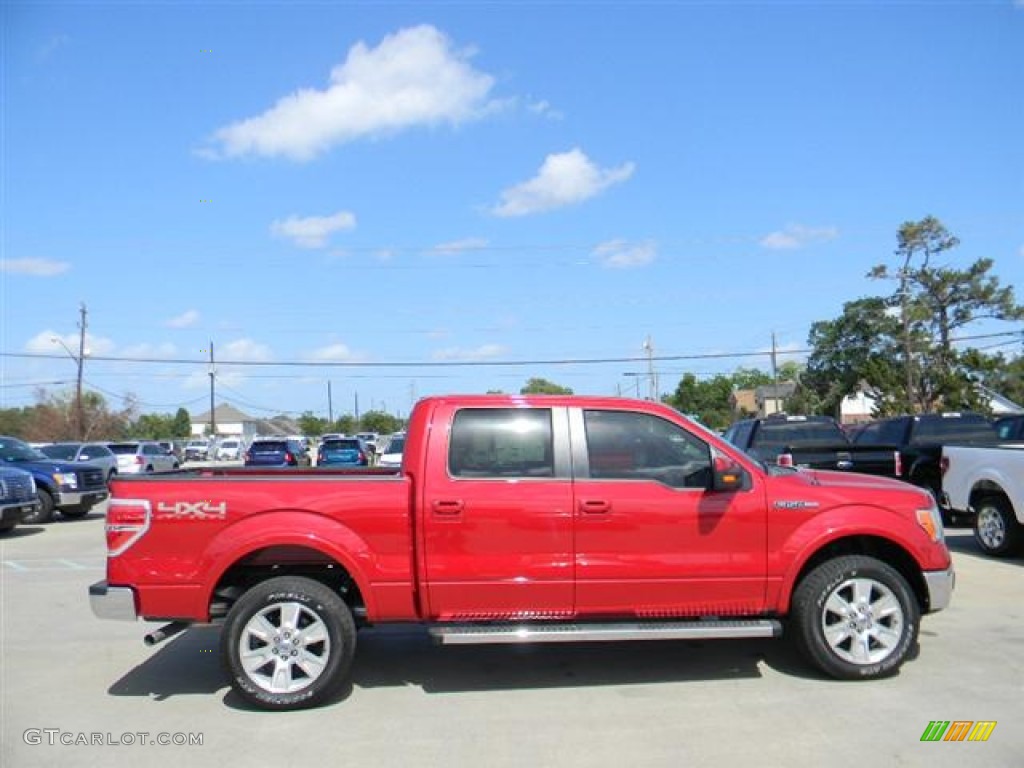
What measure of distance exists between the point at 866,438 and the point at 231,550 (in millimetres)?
13642

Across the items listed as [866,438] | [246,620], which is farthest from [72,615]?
[866,438]

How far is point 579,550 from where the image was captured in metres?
5.59

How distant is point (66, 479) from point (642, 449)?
636 inches

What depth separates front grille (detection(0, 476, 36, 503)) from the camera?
14.7 metres

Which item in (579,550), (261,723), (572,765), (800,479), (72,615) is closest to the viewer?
(572,765)

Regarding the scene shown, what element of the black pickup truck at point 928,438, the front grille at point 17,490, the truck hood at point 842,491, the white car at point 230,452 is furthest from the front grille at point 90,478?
the white car at point 230,452

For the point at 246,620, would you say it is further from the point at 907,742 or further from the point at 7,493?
the point at 7,493

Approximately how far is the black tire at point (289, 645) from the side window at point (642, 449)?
1.92 m

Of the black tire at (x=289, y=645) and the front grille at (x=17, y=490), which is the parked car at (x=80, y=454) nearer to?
the front grille at (x=17, y=490)

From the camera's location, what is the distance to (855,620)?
5746 mm

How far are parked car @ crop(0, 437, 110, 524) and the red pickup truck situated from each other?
1405cm

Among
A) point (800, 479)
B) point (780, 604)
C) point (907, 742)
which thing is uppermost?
point (800, 479)

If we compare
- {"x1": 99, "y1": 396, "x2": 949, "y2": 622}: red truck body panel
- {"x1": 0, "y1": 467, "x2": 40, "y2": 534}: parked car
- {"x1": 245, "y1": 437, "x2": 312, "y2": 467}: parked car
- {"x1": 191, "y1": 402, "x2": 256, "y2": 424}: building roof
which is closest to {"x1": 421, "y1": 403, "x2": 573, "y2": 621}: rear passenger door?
{"x1": 99, "y1": 396, "x2": 949, "y2": 622}: red truck body panel

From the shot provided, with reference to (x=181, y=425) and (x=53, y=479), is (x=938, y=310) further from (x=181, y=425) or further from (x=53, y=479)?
(x=181, y=425)
